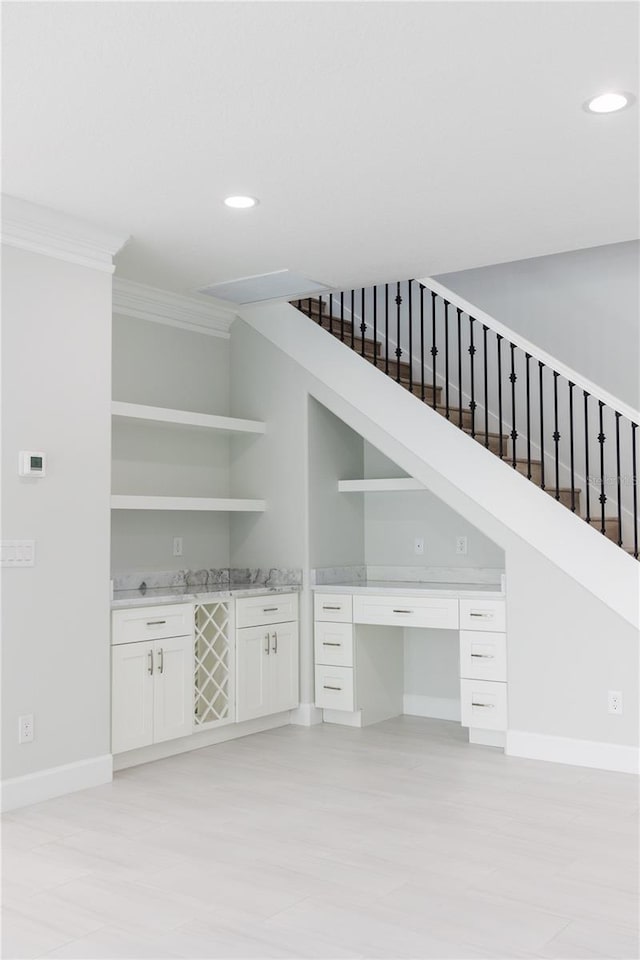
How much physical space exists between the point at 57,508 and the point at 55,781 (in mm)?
1290

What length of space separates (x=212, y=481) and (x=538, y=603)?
2.43 m

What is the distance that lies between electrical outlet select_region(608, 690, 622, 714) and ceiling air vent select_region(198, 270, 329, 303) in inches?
113

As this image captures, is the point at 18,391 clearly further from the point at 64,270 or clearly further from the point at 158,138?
the point at 158,138

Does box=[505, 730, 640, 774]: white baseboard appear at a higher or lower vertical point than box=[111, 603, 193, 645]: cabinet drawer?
lower

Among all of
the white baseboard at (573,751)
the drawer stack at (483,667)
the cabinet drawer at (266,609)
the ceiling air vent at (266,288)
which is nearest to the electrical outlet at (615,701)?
the white baseboard at (573,751)

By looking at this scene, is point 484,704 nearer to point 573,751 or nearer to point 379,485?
point 573,751

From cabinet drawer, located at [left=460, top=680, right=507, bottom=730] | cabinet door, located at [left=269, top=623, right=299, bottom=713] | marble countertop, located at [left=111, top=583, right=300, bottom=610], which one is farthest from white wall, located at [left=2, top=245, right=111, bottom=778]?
cabinet drawer, located at [left=460, top=680, right=507, bottom=730]

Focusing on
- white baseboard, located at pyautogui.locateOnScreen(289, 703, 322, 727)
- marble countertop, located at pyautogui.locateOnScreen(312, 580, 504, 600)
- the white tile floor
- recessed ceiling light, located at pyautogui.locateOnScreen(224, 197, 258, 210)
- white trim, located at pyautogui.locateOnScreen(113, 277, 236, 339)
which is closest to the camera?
the white tile floor

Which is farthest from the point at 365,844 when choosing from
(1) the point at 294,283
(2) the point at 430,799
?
(1) the point at 294,283

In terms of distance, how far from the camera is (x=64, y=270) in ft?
14.4

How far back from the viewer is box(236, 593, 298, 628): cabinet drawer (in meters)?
5.45

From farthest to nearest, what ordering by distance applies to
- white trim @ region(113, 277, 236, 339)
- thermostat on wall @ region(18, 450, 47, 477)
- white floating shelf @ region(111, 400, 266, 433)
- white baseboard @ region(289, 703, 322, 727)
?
white baseboard @ region(289, 703, 322, 727), white trim @ region(113, 277, 236, 339), white floating shelf @ region(111, 400, 266, 433), thermostat on wall @ region(18, 450, 47, 477)

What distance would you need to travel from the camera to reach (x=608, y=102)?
10.2 ft

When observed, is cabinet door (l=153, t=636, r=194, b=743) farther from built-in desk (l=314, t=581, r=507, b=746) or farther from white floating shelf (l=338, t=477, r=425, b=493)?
white floating shelf (l=338, t=477, r=425, b=493)
